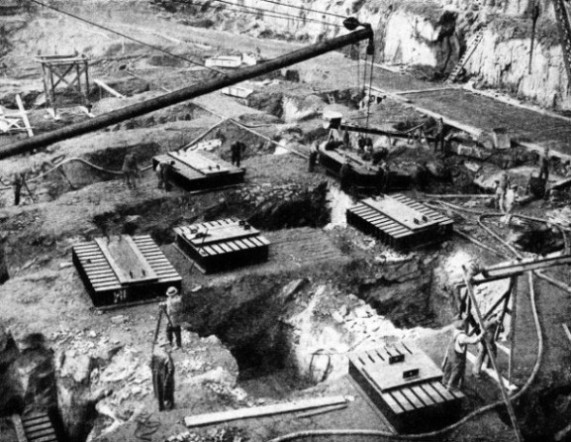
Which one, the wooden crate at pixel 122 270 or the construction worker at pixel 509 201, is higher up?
the construction worker at pixel 509 201

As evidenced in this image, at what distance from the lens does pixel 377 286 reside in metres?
13.6

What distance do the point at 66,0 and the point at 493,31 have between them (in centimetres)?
2522

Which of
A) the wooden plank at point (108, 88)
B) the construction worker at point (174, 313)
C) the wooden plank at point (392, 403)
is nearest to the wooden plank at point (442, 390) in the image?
the wooden plank at point (392, 403)

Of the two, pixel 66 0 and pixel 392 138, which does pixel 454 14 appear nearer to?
→ pixel 392 138

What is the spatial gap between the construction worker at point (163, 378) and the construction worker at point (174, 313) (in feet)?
3.76

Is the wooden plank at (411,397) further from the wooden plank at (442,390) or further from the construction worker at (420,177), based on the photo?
the construction worker at (420,177)

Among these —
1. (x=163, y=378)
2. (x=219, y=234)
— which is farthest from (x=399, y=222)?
(x=163, y=378)

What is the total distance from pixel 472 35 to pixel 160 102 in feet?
72.2

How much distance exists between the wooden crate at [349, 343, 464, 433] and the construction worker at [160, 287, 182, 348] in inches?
112

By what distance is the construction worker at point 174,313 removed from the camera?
10.6 metres

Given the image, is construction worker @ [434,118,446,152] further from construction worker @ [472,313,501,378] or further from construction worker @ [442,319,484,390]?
construction worker @ [442,319,484,390]

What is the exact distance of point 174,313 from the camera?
39.1 ft

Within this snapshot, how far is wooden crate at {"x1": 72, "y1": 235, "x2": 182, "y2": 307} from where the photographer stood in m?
11.6

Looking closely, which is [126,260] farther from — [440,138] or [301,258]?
[440,138]
